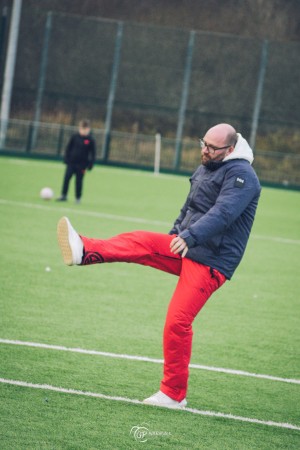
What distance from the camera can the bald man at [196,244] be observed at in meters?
6.26

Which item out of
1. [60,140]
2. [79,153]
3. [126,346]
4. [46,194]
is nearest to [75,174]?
[79,153]

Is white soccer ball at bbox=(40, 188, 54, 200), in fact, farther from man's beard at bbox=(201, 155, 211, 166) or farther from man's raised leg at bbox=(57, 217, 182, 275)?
man's beard at bbox=(201, 155, 211, 166)

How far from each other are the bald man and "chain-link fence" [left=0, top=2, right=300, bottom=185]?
3095 centimetres

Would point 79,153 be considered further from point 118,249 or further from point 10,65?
point 10,65

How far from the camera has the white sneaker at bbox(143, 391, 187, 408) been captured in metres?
6.46

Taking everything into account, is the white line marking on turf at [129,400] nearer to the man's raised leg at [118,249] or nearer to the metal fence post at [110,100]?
the man's raised leg at [118,249]

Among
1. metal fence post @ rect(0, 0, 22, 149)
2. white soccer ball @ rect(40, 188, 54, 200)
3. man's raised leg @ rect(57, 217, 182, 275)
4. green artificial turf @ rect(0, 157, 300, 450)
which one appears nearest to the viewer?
green artificial turf @ rect(0, 157, 300, 450)

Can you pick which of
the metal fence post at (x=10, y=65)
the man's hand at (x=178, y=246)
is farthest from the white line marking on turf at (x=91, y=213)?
the metal fence post at (x=10, y=65)

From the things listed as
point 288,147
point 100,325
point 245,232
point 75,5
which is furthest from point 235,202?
point 75,5

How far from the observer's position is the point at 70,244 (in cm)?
638

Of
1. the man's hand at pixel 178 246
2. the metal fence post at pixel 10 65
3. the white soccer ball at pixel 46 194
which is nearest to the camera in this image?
the man's hand at pixel 178 246

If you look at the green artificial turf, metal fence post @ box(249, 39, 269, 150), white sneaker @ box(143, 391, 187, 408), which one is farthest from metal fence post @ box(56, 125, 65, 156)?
white sneaker @ box(143, 391, 187, 408)

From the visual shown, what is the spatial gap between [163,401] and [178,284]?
89cm

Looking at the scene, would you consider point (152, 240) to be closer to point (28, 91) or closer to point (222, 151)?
point (222, 151)
